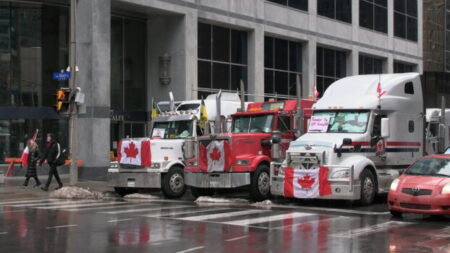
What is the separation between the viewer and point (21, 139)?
28.3 m

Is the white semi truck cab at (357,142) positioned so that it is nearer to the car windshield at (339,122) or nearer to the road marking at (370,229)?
the car windshield at (339,122)

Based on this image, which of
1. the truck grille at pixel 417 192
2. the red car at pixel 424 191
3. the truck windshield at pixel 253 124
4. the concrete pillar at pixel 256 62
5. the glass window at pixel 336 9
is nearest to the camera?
the red car at pixel 424 191

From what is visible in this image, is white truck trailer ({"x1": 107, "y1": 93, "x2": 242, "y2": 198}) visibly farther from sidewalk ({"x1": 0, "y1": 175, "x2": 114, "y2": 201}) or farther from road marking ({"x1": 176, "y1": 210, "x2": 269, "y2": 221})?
road marking ({"x1": 176, "y1": 210, "x2": 269, "y2": 221})

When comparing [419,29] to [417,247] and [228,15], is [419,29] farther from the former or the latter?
[417,247]

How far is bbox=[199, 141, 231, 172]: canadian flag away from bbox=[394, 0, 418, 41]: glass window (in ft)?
121

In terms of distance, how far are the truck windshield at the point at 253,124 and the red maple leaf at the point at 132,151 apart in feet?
10.7

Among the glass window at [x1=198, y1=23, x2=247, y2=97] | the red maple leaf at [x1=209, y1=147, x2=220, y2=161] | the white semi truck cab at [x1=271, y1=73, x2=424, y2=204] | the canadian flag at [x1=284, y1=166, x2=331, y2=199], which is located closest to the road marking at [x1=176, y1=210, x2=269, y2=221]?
the canadian flag at [x1=284, y1=166, x2=331, y2=199]

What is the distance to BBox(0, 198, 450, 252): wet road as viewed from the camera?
989cm

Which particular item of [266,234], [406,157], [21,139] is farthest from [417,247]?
[21,139]

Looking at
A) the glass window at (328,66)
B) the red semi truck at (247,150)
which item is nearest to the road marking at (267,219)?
the red semi truck at (247,150)

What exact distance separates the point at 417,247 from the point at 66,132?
22.8m

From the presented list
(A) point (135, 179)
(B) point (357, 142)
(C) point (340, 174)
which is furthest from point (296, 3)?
(C) point (340, 174)

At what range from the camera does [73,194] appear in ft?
64.1

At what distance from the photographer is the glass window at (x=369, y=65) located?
4694 centimetres
